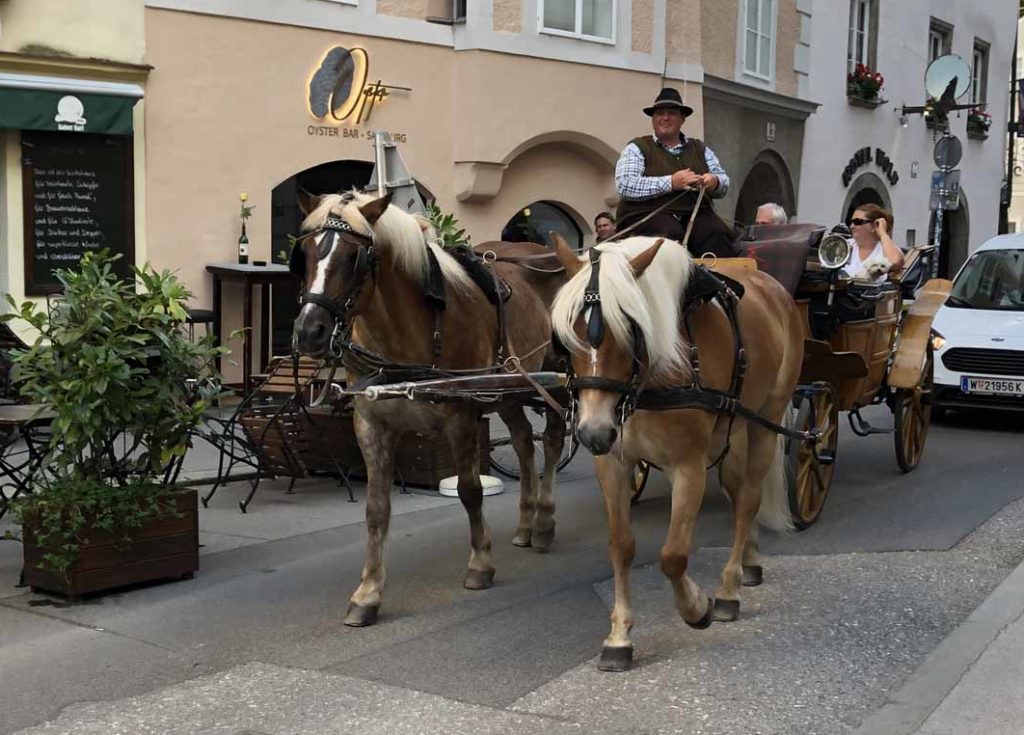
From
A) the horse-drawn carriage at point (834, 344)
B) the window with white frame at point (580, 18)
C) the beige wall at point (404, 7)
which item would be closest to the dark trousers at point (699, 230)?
the horse-drawn carriage at point (834, 344)

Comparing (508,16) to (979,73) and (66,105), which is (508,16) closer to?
(66,105)

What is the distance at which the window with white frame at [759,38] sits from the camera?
1772 cm

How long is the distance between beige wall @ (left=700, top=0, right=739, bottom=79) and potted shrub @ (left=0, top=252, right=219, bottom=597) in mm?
12189

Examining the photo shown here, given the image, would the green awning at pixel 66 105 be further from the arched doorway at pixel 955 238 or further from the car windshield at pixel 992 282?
the arched doorway at pixel 955 238

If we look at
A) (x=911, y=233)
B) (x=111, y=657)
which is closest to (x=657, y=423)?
(x=111, y=657)

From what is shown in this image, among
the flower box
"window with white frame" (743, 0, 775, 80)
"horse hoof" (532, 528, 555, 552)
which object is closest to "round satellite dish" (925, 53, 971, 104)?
the flower box

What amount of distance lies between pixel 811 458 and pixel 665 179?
207 centimetres

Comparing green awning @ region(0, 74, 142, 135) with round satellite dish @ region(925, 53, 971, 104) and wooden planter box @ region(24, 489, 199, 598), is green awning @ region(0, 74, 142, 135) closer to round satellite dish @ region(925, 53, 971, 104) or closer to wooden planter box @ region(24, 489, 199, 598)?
wooden planter box @ region(24, 489, 199, 598)

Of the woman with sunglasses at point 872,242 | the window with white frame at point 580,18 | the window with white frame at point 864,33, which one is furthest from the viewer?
the window with white frame at point 864,33

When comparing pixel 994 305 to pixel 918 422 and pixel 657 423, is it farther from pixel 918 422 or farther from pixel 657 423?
pixel 657 423

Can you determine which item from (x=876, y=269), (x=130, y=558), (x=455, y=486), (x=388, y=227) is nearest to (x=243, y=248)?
(x=455, y=486)

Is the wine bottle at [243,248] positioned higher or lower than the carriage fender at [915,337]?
higher

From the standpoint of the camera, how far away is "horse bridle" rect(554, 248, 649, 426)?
4.32 meters

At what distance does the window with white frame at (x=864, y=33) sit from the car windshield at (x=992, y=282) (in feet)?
32.1
